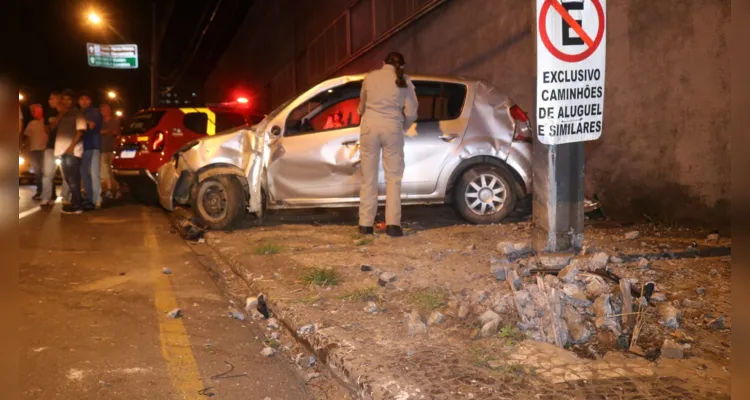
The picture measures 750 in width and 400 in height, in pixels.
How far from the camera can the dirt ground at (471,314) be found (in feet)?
10.00

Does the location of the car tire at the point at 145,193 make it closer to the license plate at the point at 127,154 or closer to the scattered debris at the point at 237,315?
the license plate at the point at 127,154

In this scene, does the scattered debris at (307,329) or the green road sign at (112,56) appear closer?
the scattered debris at (307,329)

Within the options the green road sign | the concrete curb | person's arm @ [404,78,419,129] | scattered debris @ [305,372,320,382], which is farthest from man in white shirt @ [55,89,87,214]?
the green road sign

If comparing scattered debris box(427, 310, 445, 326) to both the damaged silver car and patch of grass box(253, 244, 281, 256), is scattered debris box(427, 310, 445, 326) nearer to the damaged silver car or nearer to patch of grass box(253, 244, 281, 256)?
patch of grass box(253, 244, 281, 256)

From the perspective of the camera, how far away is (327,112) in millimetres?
7836

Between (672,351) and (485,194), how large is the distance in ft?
13.9

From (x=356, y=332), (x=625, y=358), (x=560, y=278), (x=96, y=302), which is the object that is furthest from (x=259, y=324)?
(x=625, y=358)

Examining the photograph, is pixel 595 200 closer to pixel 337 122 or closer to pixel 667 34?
pixel 667 34

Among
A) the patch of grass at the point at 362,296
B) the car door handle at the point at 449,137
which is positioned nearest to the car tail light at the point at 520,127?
the car door handle at the point at 449,137

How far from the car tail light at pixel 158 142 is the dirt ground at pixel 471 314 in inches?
156

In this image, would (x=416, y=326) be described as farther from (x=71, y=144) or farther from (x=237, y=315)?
(x=71, y=144)

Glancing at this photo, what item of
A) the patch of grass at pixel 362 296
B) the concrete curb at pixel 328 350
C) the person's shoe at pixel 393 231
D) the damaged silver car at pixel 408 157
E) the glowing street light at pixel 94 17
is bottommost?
the concrete curb at pixel 328 350

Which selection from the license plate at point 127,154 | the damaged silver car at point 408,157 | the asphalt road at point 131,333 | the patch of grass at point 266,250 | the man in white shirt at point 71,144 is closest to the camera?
the asphalt road at point 131,333

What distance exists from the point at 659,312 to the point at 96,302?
411 centimetres
